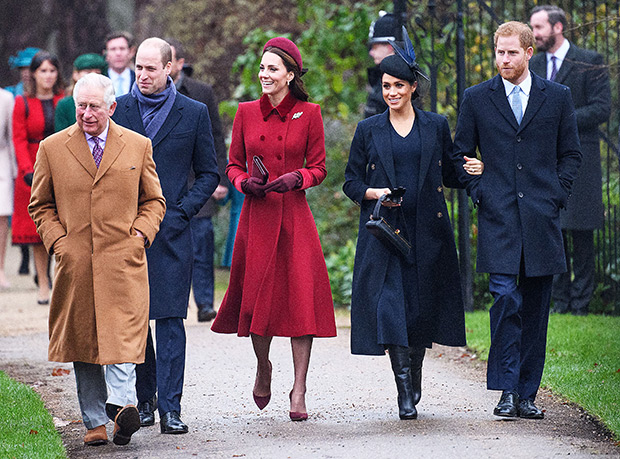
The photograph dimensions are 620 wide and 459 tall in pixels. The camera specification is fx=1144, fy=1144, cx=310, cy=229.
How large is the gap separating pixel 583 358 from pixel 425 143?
86.3 inches

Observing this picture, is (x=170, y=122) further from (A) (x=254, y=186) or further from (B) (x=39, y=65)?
(B) (x=39, y=65)

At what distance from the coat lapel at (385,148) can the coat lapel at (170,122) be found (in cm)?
104

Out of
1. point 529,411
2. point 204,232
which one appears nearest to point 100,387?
point 529,411

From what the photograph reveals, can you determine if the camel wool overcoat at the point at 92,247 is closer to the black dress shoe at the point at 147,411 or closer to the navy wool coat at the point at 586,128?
the black dress shoe at the point at 147,411

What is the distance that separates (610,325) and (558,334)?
0.60 m

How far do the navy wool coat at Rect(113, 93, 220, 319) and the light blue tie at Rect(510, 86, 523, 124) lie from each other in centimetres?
163

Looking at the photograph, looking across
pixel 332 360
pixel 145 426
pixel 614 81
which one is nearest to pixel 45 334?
pixel 332 360

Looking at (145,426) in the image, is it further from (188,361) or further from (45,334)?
(45,334)

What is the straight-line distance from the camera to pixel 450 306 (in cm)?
608

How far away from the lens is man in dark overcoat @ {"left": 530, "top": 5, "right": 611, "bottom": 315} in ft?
29.5

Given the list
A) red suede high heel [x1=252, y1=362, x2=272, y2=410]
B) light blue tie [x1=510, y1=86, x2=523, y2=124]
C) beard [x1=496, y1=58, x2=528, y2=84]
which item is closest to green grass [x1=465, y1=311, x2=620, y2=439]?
light blue tie [x1=510, y1=86, x2=523, y2=124]

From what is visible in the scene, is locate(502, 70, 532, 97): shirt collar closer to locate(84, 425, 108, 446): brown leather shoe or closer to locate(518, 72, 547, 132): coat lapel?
locate(518, 72, 547, 132): coat lapel

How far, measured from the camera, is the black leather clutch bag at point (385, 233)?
5.80 m

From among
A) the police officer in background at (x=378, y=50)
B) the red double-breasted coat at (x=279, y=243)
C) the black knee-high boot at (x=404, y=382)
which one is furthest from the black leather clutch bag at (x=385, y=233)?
the police officer in background at (x=378, y=50)
